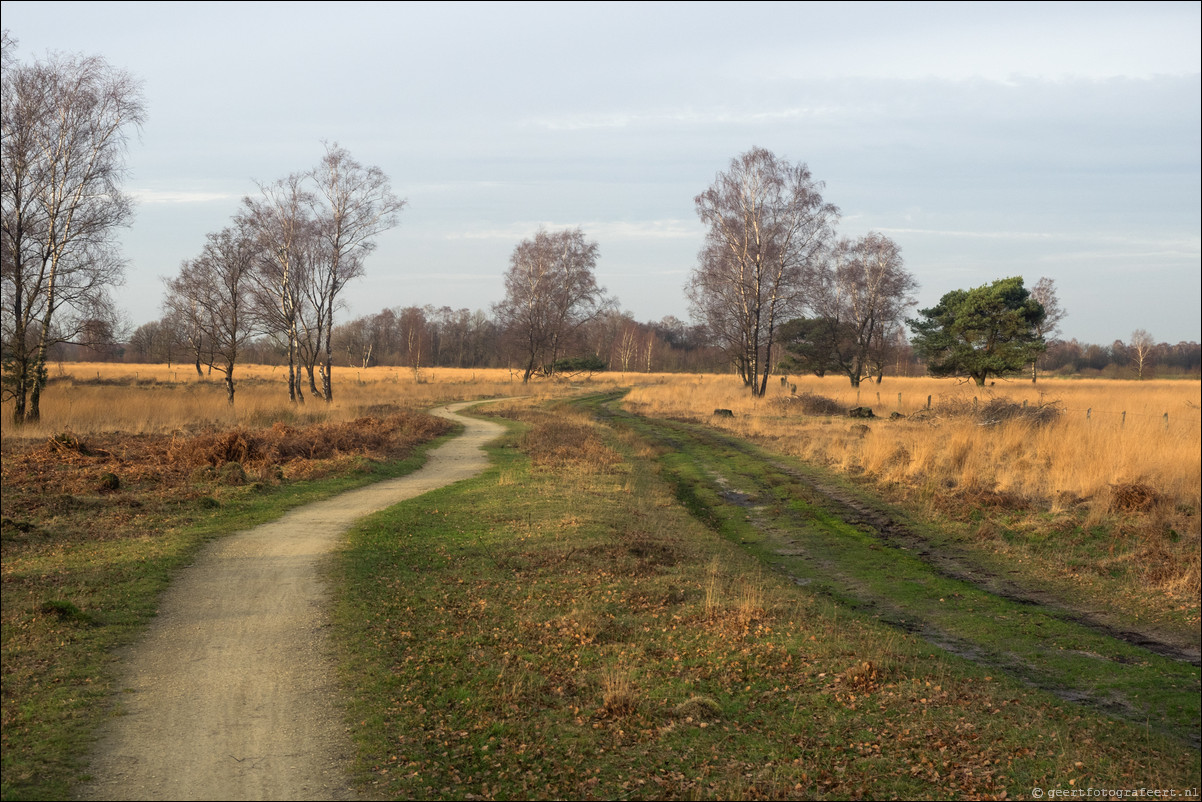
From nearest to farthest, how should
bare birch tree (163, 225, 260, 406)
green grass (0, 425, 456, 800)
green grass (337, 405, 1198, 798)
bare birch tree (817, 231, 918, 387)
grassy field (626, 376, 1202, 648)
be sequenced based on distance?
1. green grass (0, 425, 456, 800)
2. green grass (337, 405, 1198, 798)
3. grassy field (626, 376, 1202, 648)
4. bare birch tree (163, 225, 260, 406)
5. bare birch tree (817, 231, 918, 387)

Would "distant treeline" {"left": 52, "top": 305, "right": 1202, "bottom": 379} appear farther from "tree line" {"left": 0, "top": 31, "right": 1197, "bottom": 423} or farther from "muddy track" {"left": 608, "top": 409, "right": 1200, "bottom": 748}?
"muddy track" {"left": 608, "top": 409, "right": 1200, "bottom": 748}

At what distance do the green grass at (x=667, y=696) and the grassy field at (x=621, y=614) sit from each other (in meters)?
0.03

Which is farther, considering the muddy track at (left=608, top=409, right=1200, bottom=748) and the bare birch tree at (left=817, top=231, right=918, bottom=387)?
the bare birch tree at (left=817, top=231, right=918, bottom=387)

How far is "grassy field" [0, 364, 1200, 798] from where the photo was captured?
16.4 feet

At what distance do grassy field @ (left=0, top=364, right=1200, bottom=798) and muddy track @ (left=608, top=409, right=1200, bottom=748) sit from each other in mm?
487

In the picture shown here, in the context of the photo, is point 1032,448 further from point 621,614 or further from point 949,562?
point 621,614

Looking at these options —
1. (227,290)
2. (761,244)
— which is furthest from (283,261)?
→ (761,244)

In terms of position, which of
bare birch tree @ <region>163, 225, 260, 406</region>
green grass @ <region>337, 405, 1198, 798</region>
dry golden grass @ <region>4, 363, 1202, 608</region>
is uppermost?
bare birch tree @ <region>163, 225, 260, 406</region>

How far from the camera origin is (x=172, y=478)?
44.9 ft

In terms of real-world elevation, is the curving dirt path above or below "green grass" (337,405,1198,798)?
above

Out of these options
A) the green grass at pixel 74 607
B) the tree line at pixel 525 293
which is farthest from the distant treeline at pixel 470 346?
the green grass at pixel 74 607

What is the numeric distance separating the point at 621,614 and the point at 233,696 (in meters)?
3.88

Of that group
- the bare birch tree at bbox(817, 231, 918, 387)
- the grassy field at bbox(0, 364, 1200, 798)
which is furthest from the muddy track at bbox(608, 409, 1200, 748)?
the bare birch tree at bbox(817, 231, 918, 387)

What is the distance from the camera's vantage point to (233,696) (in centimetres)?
540
